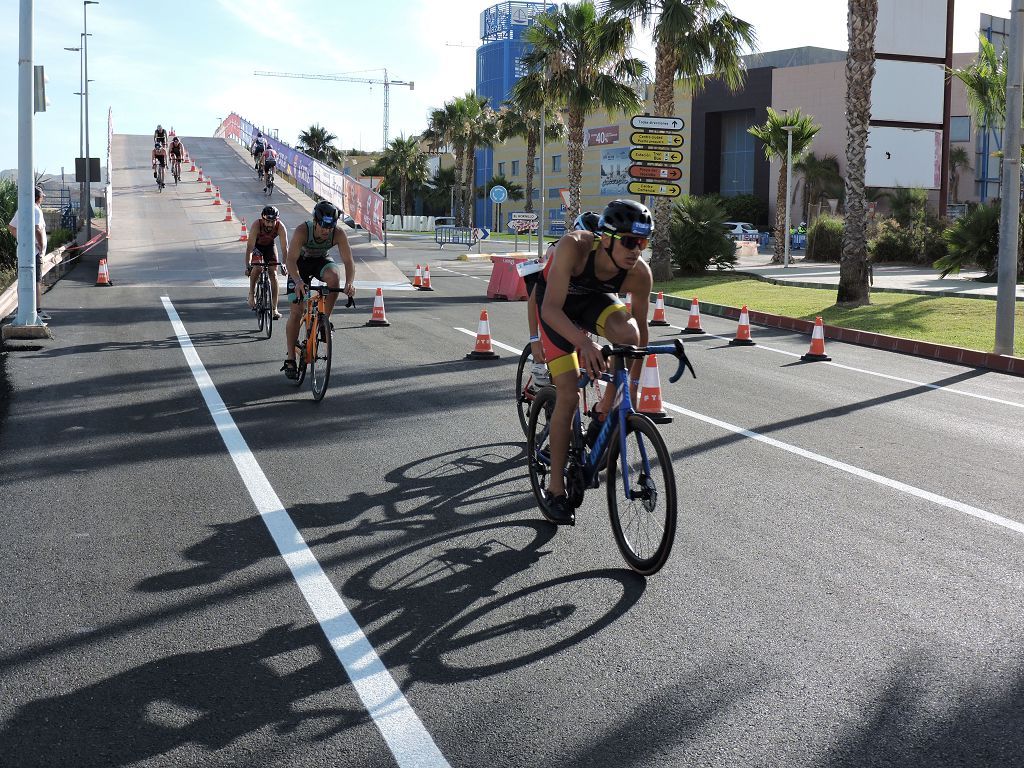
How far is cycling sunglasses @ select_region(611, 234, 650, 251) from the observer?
209 inches

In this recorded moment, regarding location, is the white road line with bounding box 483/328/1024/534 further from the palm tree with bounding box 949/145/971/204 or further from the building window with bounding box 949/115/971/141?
the building window with bounding box 949/115/971/141

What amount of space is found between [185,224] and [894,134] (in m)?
36.8

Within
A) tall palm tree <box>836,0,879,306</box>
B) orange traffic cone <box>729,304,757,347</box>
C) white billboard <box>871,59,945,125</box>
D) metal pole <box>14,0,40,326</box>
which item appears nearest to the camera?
metal pole <box>14,0,40,326</box>

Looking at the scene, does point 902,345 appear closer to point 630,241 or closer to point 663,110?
point 630,241

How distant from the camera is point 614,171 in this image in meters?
95.8

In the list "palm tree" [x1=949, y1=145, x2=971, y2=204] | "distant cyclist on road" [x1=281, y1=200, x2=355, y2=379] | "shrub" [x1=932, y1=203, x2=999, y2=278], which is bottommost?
"distant cyclist on road" [x1=281, y1=200, x2=355, y2=379]

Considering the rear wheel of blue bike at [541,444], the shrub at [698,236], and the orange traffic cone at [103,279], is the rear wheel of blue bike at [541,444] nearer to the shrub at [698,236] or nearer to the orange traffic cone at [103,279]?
the orange traffic cone at [103,279]

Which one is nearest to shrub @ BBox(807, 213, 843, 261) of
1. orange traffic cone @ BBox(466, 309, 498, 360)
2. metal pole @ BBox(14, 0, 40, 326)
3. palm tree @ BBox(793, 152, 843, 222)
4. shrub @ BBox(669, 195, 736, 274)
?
shrub @ BBox(669, 195, 736, 274)

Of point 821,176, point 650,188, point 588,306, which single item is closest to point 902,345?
point 650,188

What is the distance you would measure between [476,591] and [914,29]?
55381mm

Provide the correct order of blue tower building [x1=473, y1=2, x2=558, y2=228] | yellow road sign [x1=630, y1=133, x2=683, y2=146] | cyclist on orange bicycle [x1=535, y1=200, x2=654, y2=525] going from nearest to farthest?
cyclist on orange bicycle [x1=535, y1=200, x2=654, y2=525], yellow road sign [x1=630, y1=133, x2=683, y2=146], blue tower building [x1=473, y1=2, x2=558, y2=228]

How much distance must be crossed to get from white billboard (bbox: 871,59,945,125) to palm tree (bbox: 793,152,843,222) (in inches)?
603

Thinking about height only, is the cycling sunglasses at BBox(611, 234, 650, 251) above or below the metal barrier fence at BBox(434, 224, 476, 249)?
below

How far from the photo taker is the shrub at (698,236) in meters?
31.4
